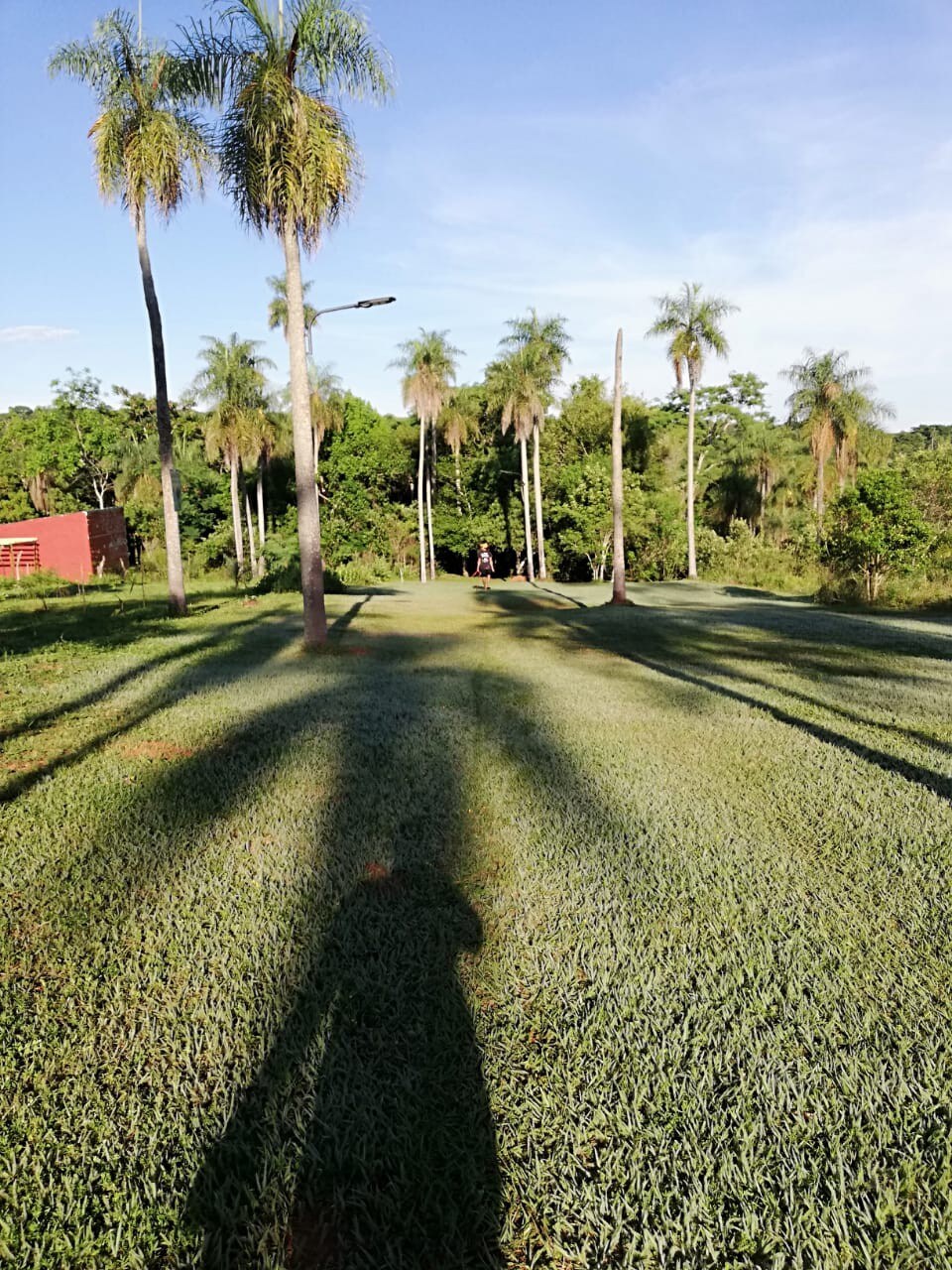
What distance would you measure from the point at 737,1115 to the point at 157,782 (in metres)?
4.27

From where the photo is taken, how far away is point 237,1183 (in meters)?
1.94

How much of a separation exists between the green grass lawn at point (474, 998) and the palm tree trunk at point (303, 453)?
5119mm

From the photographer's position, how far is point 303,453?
11.1 meters

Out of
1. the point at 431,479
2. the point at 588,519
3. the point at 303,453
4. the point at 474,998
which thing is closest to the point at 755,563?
the point at 588,519

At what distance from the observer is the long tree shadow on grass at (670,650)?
550cm

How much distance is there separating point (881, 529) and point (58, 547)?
29607mm

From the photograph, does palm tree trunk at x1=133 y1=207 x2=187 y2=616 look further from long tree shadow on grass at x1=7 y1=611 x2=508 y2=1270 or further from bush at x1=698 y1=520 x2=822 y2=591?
bush at x1=698 y1=520 x2=822 y2=591

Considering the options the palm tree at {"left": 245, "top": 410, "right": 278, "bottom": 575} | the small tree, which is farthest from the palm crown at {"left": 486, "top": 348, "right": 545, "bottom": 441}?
the small tree

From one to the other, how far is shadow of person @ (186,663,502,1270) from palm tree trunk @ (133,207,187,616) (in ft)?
47.0

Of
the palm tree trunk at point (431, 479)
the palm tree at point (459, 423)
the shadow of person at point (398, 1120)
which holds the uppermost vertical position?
the palm tree at point (459, 423)

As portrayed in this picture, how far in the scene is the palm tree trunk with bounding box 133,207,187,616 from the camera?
1583 centimetres

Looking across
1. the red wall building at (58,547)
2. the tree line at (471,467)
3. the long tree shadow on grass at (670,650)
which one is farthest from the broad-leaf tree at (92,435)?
the long tree shadow on grass at (670,650)

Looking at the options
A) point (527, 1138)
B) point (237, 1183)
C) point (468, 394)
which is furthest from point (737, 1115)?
point (468, 394)

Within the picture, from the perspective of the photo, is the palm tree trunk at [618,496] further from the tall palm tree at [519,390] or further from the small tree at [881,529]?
the tall palm tree at [519,390]
